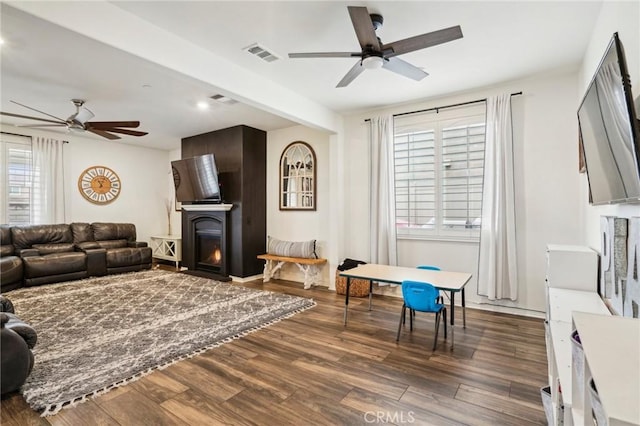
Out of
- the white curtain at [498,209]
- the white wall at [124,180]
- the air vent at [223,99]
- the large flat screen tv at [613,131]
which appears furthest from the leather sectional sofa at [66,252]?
the large flat screen tv at [613,131]

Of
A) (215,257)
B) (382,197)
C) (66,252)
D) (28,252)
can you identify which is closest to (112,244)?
(66,252)

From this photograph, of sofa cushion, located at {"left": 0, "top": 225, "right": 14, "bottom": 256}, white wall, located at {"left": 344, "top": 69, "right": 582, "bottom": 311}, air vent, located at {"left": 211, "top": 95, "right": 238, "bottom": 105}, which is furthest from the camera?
sofa cushion, located at {"left": 0, "top": 225, "right": 14, "bottom": 256}

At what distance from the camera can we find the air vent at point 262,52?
10.2 feet

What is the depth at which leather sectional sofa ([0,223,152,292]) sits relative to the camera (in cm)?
520

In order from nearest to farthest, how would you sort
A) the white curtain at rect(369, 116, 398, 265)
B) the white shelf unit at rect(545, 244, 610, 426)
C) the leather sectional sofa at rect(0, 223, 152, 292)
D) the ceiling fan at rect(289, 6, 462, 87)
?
the white shelf unit at rect(545, 244, 610, 426) → the ceiling fan at rect(289, 6, 462, 87) → the white curtain at rect(369, 116, 398, 265) → the leather sectional sofa at rect(0, 223, 152, 292)

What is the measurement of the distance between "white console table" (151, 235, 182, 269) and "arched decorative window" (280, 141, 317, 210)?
9.41ft

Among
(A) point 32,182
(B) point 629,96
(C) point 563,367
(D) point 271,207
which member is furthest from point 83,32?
(A) point 32,182

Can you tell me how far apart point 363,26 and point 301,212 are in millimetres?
3988

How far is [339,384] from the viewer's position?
7.89ft

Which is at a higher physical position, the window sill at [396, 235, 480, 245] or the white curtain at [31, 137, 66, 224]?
the white curtain at [31, 137, 66, 224]

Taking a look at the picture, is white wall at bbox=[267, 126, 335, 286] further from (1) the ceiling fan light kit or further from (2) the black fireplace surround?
(1) the ceiling fan light kit

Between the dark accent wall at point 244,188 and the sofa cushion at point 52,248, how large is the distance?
3065 millimetres

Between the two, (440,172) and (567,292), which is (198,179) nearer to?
(440,172)

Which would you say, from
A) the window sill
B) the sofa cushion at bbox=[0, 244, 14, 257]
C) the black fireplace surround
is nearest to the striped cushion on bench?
the black fireplace surround
